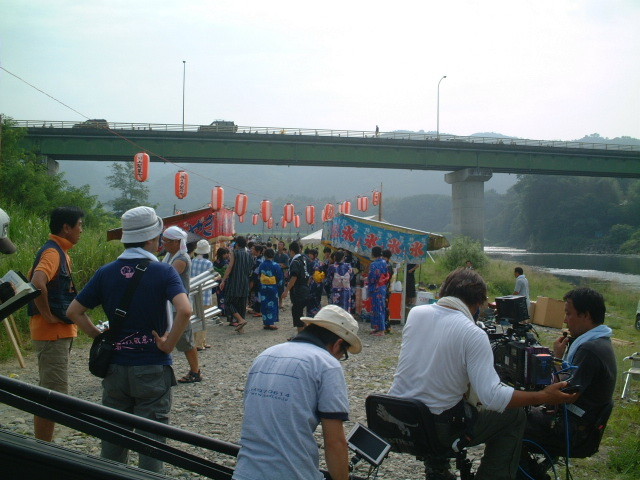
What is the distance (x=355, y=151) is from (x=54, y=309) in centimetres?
3598

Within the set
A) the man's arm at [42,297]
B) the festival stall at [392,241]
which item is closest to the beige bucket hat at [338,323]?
the man's arm at [42,297]

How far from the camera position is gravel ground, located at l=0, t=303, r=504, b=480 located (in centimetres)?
493

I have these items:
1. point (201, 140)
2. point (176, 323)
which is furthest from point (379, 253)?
point (201, 140)

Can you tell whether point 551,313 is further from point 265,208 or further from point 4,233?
point 265,208

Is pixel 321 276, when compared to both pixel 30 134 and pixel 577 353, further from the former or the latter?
pixel 30 134

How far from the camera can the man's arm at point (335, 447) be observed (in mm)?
2379

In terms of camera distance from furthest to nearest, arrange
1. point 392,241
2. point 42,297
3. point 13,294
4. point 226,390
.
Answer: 1. point 392,241
2. point 226,390
3. point 42,297
4. point 13,294

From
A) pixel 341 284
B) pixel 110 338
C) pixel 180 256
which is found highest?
pixel 180 256

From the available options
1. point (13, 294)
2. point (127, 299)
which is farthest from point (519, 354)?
point (13, 294)

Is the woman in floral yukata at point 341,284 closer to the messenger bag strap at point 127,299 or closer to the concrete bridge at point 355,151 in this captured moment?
the messenger bag strap at point 127,299

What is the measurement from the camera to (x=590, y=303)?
4031mm

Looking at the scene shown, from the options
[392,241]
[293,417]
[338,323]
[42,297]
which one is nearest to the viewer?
[293,417]

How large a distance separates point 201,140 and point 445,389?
113 feet

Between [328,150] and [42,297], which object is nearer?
[42,297]
